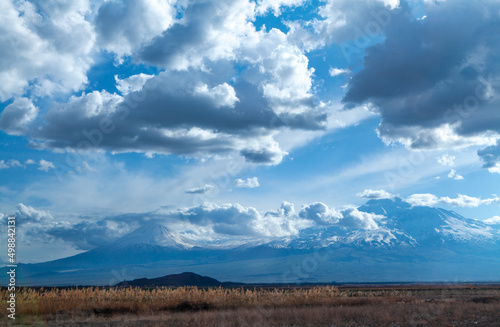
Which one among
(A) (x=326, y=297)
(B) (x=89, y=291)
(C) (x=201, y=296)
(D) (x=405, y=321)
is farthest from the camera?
(A) (x=326, y=297)

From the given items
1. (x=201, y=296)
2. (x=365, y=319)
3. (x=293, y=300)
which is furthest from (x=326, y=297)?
(x=365, y=319)

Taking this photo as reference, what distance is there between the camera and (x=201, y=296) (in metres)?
33.4

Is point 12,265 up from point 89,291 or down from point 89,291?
up

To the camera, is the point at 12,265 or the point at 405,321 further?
the point at 405,321

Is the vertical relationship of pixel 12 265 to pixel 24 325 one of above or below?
above

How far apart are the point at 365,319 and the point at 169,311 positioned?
44.1 feet

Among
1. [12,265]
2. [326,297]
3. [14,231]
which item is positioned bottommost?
[326,297]

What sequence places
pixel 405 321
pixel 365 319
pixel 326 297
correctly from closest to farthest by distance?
pixel 405 321 → pixel 365 319 → pixel 326 297

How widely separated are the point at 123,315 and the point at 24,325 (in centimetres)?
767

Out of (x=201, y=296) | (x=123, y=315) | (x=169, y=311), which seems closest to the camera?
(x=123, y=315)

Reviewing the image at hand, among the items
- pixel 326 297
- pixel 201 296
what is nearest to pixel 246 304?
pixel 201 296

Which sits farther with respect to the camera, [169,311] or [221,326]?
[169,311]

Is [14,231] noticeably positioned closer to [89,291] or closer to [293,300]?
[89,291]

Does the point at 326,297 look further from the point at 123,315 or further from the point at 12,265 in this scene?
the point at 12,265
